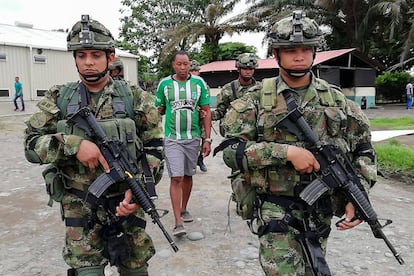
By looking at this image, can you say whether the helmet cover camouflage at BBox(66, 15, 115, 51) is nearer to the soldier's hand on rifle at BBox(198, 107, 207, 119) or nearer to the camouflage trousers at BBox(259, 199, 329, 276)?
the camouflage trousers at BBox(259, 199, 329, 276)

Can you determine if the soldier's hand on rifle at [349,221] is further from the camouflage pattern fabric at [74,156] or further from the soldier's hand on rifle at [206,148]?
the soldier's hand on rifle at [206,148]

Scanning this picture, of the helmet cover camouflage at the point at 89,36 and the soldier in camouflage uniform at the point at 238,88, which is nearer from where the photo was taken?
the helmet cover camouflage at the point at 89,36

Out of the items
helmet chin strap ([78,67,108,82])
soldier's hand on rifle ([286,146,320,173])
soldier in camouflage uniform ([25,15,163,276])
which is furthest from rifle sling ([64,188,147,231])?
soldier's hand on rifle ([286,146,320,173])

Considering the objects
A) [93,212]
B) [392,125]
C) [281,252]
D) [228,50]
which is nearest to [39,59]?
[228,50]

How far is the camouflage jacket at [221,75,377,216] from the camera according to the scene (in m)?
2.22

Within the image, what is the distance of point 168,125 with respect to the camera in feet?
14.0

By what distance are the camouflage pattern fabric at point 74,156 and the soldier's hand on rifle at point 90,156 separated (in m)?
0.03

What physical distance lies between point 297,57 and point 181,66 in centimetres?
218

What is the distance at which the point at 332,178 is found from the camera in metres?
2.11

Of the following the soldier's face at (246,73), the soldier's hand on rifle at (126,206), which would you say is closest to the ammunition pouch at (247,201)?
the soldier's hand on rifle at (126,206)

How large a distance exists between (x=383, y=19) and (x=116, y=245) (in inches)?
951

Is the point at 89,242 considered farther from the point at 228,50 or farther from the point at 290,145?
the point at 228,50

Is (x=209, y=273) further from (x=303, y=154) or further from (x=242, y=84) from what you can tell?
(x=242, y=84)

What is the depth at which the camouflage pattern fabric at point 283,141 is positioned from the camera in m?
2.15
